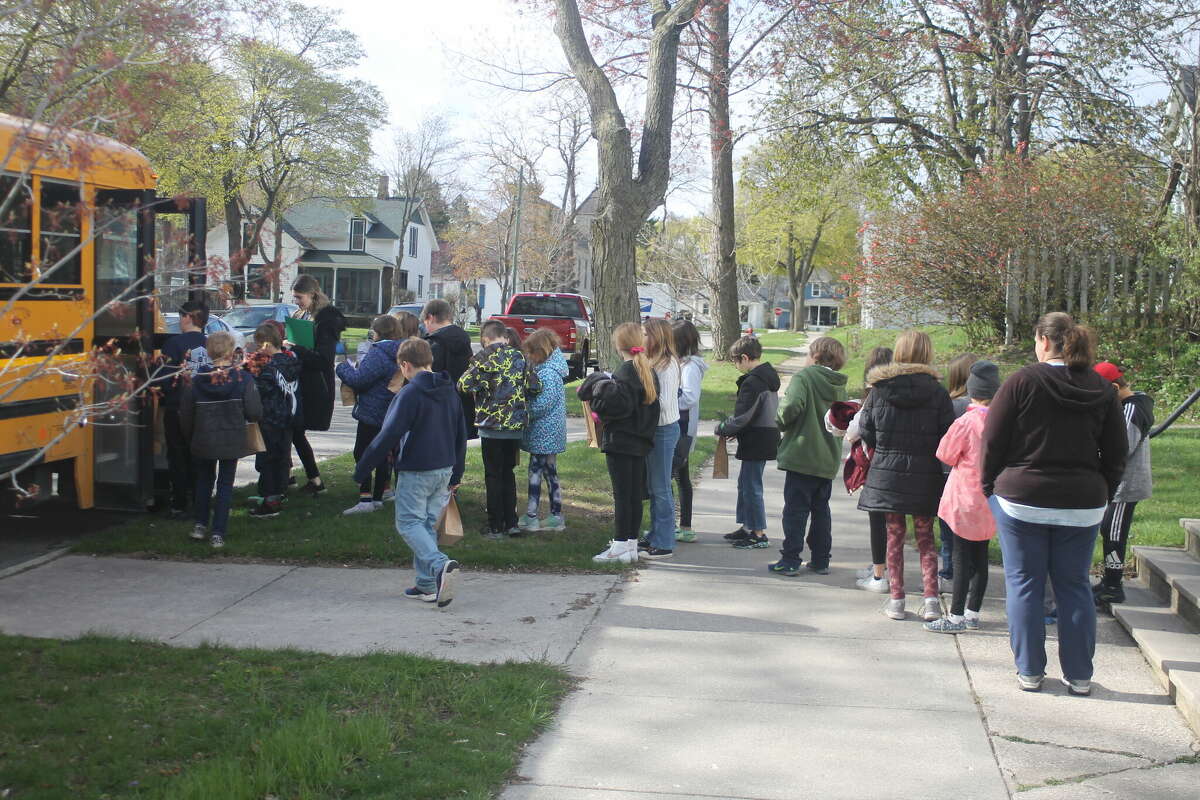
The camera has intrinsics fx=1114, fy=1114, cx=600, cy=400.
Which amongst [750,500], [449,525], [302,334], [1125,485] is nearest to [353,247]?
[302,334]

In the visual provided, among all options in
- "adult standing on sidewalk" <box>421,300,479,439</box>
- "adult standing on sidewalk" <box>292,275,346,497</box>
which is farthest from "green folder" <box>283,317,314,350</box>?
"adult standing on sidewalk" <box>421,300,479,439</box>

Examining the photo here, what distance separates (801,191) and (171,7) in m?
22.1

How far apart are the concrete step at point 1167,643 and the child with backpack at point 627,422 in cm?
308

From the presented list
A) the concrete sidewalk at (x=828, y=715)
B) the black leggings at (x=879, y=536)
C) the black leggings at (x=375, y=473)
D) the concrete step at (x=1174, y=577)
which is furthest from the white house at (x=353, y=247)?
the concrete sidewalk at (x=828, y=715)

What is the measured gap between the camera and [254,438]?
26.7 ft

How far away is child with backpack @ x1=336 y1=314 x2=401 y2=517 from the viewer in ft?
28.7

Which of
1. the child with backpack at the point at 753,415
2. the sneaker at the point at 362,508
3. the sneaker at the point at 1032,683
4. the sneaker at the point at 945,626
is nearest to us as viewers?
the sneaker at the point at 1032,683

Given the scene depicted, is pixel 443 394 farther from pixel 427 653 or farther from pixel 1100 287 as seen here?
pixel 1100 287

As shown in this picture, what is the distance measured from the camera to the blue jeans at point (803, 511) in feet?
24.4

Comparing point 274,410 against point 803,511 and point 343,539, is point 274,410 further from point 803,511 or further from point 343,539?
point 803,511

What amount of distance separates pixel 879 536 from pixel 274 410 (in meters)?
4.77

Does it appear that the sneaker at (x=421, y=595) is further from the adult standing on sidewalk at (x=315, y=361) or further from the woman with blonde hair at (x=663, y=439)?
the adult standing on sidewalk at (x=315, y=361)

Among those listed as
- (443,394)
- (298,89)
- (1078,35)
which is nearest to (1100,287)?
(1078,35)

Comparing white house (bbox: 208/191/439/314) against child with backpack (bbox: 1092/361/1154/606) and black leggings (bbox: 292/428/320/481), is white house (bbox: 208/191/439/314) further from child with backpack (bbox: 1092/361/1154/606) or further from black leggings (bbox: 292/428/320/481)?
child with backpack (bbox: 1092/361/1154/606)
